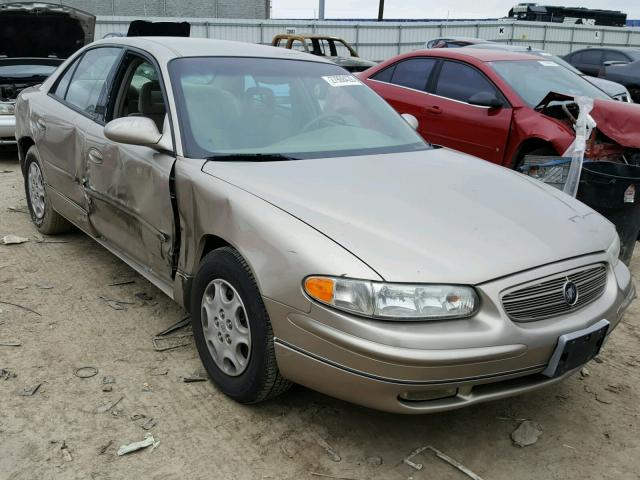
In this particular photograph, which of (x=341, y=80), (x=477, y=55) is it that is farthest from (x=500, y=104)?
(x=341, y=80)

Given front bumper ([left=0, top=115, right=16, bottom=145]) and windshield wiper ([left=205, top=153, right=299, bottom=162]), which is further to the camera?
front bumper ([left=0, top=115, right=16, bottom=145])

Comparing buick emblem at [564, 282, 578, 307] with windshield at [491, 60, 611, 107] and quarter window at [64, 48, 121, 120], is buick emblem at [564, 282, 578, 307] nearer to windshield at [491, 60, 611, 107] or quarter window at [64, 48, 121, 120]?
quarter window at [64, 48, 121, 120]

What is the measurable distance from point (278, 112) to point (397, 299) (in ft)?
5.24

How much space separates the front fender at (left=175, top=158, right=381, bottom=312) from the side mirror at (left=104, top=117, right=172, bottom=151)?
166 mm

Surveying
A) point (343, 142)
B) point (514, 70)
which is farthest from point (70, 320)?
point (514, 70)

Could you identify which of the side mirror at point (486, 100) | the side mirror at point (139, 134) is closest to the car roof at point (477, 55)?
the side mirror at point (486, 100)

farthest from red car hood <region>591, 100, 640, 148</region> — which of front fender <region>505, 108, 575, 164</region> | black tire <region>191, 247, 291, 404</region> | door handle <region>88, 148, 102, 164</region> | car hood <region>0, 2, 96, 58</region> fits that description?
car hood <region>0, 2, 96, 58</region>

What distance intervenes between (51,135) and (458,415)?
11.1 feet

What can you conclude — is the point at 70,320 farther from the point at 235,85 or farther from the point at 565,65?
the point at 565,65

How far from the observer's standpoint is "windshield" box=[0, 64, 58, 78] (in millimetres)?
7957

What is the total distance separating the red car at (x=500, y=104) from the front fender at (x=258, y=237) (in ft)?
11.9

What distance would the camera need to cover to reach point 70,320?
377cm

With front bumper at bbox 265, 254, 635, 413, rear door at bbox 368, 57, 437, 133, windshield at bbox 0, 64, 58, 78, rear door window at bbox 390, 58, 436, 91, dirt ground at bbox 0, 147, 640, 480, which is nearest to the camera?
front bumper at bbox 265, 254, 635, 413

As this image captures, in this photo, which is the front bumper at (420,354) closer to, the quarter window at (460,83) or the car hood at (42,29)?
the quarter window at (460,83)
